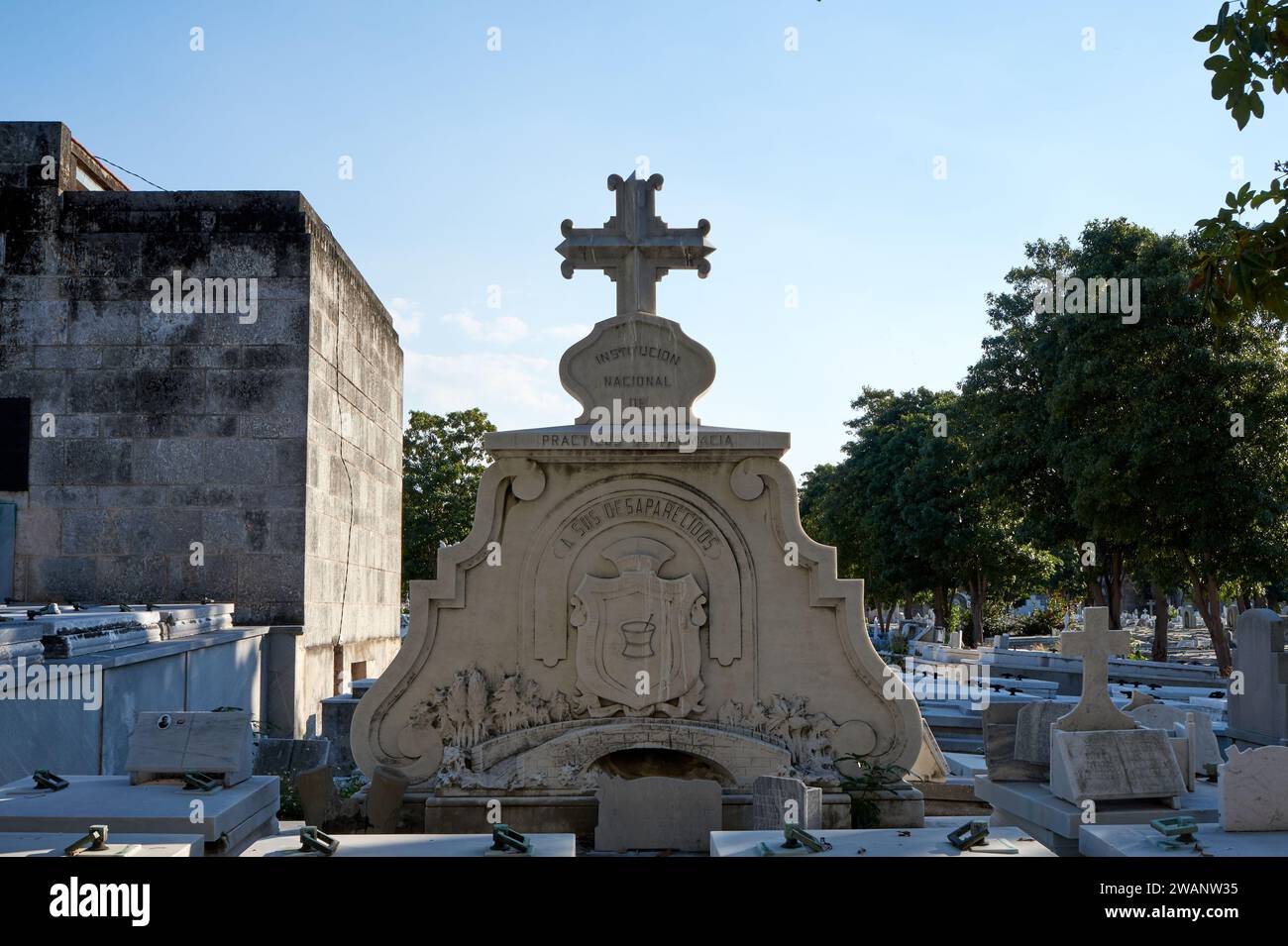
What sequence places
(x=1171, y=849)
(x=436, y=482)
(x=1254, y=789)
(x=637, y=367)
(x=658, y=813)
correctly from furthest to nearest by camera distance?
1. (x=436, y=482)
2. (x=637, y=367)
3. (x=658, y=813)
4. (x=1254, y=789)
5. (x=1171, y=849)

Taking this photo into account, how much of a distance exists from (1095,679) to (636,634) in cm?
308

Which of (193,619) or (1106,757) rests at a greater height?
(193,619)

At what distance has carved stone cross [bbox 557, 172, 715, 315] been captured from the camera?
8859 millimetres

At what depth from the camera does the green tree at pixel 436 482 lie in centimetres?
3206

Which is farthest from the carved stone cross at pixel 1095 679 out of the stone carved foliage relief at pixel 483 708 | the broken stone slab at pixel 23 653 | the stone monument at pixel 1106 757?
the broken stone slab at pixel 23 653

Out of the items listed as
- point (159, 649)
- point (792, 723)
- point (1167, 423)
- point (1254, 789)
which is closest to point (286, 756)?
point (159, 649)

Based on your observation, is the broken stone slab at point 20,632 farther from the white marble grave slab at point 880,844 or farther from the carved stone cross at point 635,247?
the white marble grave slab at point 880,844

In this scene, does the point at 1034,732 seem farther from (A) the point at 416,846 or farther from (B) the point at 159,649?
(B) the point at 159,649

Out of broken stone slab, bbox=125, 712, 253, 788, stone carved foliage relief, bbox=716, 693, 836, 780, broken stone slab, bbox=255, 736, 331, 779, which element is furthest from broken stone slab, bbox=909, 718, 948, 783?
broken stone slab, bbox=125, 712, 253, 788

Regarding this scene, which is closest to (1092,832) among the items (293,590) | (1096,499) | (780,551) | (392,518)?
(780,551)

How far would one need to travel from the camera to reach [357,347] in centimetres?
1364

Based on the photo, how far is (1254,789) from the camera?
203 inches

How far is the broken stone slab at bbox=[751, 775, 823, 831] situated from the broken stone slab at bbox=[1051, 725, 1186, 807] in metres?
1.42

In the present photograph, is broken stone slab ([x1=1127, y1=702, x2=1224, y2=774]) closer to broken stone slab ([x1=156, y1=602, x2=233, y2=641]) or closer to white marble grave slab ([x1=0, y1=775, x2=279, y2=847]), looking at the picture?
white marble grave slab ([x1=0, y1=775, x2=279, y2=847])
